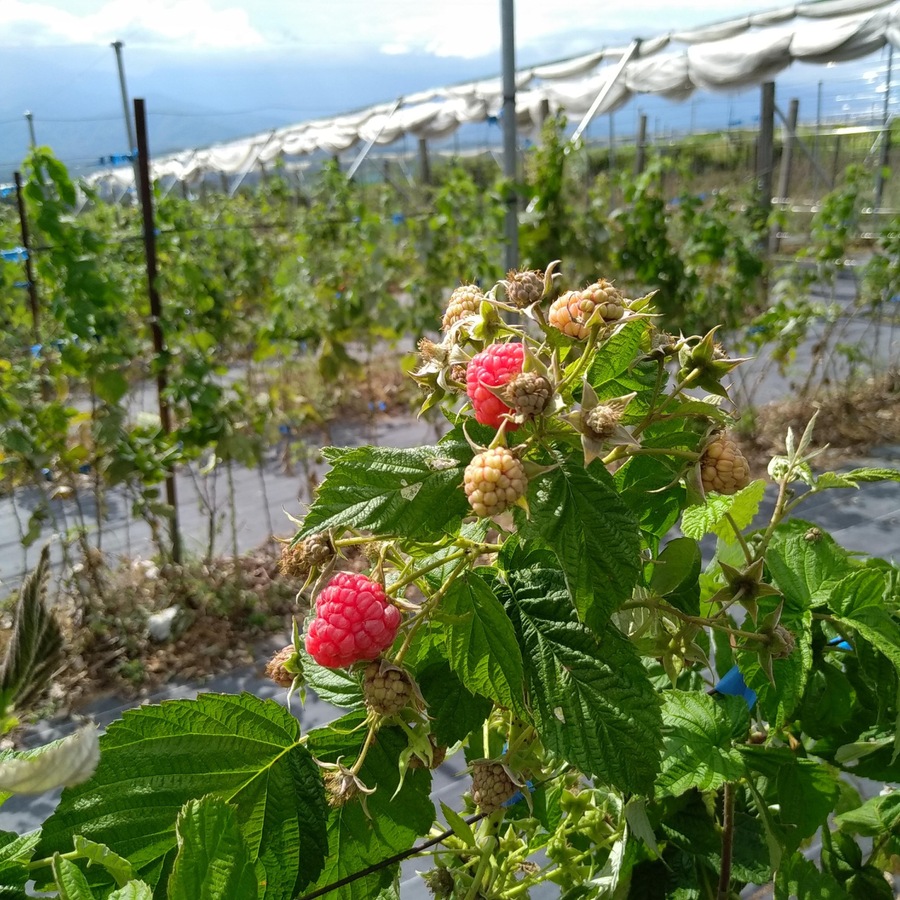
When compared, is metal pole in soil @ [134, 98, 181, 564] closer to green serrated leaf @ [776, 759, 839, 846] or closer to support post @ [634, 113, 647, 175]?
green serrated leaf @ [776, 759, 839, 846]

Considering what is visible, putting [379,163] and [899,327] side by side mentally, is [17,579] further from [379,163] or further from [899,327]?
[379,163]

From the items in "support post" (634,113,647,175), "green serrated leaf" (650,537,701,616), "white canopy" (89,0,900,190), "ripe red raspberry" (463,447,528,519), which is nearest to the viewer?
"ripe red raspberry" (463,447,528,519)

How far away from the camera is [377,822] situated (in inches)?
20.0

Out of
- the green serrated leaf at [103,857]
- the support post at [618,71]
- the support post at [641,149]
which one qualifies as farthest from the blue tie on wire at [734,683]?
the support post at [641,149]

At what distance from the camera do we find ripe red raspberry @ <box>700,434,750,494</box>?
457 millimetres

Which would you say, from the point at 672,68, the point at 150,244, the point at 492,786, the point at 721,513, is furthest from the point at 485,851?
the point at 672,68

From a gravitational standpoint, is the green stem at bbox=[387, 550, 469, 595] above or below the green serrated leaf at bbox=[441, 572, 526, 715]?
above

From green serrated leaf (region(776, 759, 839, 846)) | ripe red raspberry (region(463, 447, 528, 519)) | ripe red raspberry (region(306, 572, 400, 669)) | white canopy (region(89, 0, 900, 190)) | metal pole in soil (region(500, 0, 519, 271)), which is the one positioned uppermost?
white canopy (region(89, 0, 900, 190))

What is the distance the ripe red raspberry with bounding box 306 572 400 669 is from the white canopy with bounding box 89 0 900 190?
16.0ft

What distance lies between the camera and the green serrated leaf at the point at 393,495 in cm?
44

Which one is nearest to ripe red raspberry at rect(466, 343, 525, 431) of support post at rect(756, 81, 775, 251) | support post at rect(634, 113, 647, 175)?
support post at rect(756, 81, 775, 251)

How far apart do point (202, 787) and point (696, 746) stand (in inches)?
13.8

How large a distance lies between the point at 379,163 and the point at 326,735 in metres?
10.7

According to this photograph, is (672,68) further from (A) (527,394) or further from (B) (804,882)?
(A) (527,394)
